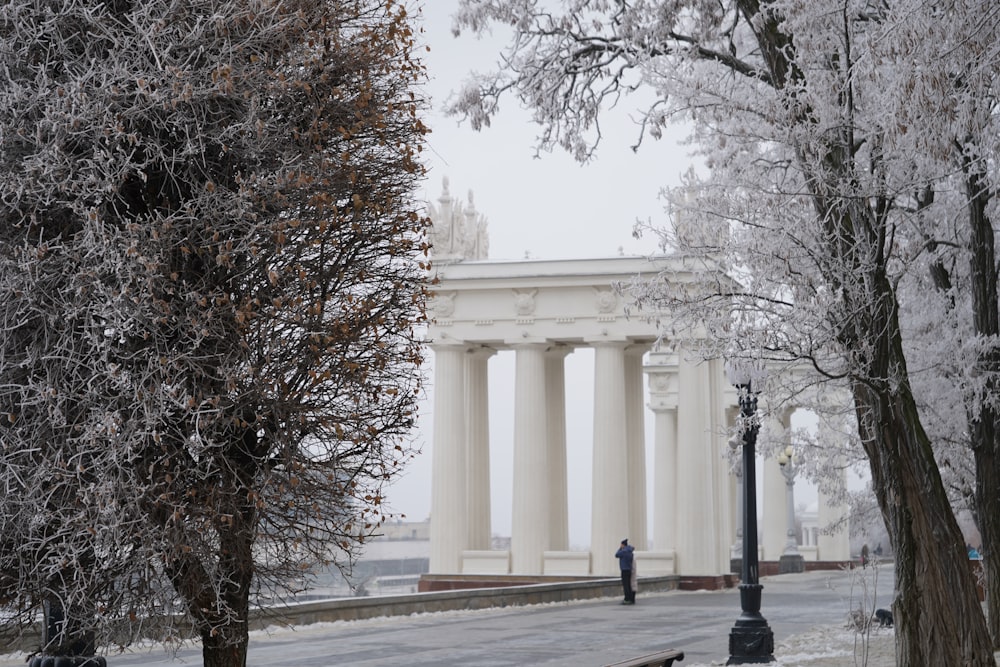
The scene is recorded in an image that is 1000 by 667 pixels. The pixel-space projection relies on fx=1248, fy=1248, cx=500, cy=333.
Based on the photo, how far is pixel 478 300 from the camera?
48938 millimetres

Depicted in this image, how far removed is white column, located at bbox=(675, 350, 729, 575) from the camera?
45.9 meters

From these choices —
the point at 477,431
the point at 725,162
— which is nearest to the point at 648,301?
the point at 725,162

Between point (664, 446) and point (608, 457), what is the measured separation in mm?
12665

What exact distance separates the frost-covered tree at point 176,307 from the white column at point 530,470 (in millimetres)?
39282

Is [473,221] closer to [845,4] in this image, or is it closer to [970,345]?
[970,345]

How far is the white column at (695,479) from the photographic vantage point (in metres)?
45.9

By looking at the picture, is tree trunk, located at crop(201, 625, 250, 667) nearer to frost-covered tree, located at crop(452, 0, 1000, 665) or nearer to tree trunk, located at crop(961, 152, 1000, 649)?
frost-covered tree, located at crop(452, 0, 1000, 665)

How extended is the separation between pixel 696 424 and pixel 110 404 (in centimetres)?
3972

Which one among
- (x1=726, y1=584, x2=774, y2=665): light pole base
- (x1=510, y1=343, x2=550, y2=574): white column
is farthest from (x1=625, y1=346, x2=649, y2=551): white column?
(x1=726, y1=584, x2=774, y2=665): light pole base

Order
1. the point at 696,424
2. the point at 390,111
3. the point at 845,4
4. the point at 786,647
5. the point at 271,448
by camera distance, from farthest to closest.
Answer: the point at 696,424 < the point at 786,647 < the point at 845,4 < the point at 390,111 < the point at 271,448

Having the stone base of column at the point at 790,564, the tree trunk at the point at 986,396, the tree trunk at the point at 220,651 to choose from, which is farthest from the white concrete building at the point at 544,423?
the tree trunk at the point at 220,651

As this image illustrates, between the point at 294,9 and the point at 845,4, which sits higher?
the point at 845,4

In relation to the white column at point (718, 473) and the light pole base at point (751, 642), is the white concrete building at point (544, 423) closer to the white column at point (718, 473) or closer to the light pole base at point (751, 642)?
the white column at point (718, 473)

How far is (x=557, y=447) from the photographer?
52.5m
